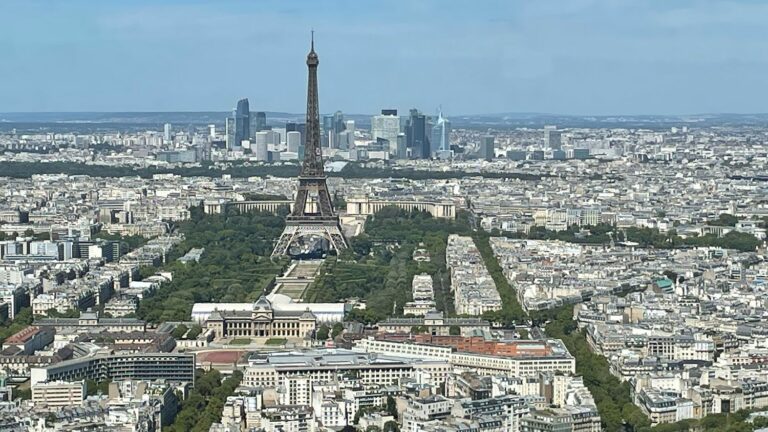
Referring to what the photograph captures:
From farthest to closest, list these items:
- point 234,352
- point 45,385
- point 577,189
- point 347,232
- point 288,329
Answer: point 577,189 < point 347,232 < point 288,329 < point 234,352 < point 45,385

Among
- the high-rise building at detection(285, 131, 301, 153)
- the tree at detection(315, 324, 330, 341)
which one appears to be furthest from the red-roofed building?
the high-rise building at detection(285, 131, 301, 153)

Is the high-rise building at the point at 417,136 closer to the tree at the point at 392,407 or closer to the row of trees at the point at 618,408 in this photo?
the row of trees at the point at 618,408

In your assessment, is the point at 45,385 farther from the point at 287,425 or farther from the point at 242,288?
the point at 242,288

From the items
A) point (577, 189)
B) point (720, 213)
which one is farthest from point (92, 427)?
point (577, 189)

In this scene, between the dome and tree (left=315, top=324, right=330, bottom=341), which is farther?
the dome

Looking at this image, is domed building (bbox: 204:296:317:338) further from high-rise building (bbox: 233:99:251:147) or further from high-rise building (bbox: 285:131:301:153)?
high-rise building (bbox: 233:99:251:147)

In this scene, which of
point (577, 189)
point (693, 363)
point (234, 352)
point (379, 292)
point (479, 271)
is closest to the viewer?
point (693, 363)

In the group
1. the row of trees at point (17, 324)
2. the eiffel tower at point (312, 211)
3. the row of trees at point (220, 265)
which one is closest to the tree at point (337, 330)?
the row of trees at point (220, 265)
